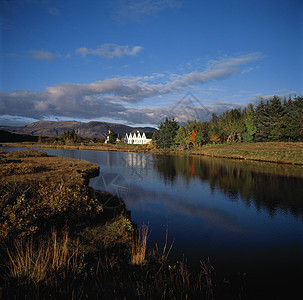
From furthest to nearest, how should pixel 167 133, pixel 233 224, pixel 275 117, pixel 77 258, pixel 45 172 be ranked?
pixel 167 133
pixel 275 117
pixel 45 172
pixel 233 224
pixel 77 258

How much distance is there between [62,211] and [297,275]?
12.5 meters

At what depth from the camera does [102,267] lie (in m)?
8.08

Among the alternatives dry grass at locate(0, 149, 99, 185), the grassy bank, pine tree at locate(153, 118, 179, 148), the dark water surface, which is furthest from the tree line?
the grassy bank

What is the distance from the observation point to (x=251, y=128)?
329 ft

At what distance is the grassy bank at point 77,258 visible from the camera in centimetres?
678

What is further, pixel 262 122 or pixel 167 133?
pixel 167 133

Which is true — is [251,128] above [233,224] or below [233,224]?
above

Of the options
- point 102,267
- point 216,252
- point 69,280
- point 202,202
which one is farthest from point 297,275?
point 202,202

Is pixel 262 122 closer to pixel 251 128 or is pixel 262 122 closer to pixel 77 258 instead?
pixel 251 128

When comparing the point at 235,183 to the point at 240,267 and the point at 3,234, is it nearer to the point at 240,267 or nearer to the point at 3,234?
the point at 240,267

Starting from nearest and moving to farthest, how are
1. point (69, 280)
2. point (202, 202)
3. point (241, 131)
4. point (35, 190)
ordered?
A: point (69, 280) < point (35, 190) < point (202, 202) < point (241, 131)

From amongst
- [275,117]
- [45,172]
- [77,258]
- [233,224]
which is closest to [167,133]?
[275,117]

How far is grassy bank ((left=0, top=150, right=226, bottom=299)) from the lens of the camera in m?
6.78

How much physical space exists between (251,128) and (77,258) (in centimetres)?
10658
